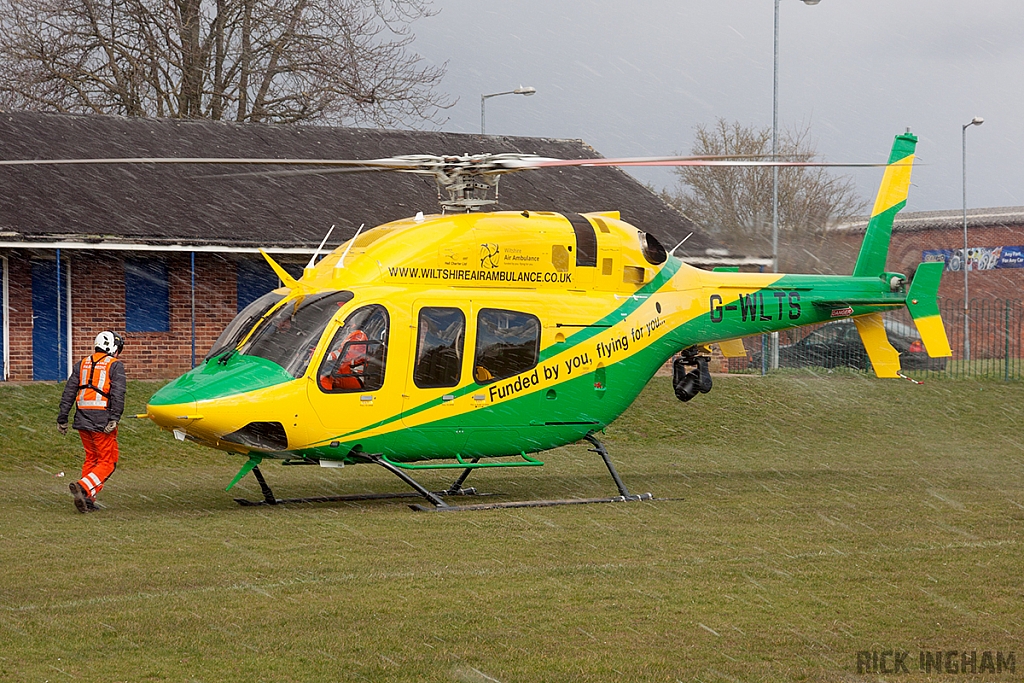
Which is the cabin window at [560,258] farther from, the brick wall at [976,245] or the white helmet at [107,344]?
the brick wall at [976,245]

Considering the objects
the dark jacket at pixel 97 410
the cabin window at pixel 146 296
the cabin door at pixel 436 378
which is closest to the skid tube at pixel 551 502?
the cabin door at pixel 436 378

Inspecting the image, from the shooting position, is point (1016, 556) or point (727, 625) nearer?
point (727, 625)

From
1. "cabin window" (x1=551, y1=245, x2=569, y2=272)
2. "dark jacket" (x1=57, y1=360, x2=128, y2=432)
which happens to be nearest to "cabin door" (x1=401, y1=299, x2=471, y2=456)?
"cabin window" (x1=551, y1=245, x2=569, y2=272)

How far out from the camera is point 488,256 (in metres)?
13.3

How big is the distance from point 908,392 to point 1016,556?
15685 mm

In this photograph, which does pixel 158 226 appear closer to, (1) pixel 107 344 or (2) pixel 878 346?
(1) pixel 107 344

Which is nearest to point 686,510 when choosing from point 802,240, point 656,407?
point 656,407

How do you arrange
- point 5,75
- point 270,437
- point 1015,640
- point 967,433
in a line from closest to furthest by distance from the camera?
point 1015,640, point 270,437, point 967,433, point 5,75

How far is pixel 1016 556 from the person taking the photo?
1019cm

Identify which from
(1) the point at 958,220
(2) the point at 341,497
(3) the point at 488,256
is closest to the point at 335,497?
(2) the point at 341,497

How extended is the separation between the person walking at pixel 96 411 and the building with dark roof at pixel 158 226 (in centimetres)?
986

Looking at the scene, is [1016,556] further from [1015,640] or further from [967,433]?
[967,433]

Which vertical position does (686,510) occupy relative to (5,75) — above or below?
below

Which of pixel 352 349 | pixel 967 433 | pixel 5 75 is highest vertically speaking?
pixel 5 75
